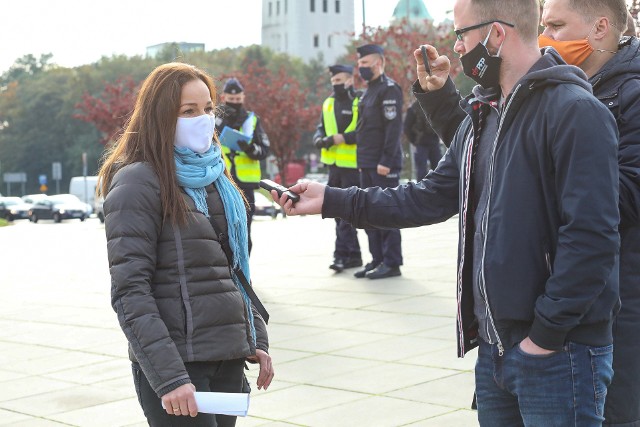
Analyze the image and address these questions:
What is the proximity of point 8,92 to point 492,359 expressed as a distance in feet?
347

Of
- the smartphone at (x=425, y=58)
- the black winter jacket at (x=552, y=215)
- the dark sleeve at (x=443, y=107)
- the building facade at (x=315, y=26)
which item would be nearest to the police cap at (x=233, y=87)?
the dark sleeve at (x=443, y=107)

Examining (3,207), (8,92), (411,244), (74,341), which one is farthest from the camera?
(8,92)

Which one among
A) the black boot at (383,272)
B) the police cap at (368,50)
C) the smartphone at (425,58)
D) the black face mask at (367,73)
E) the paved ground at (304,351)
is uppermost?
the police cap at (368,50)

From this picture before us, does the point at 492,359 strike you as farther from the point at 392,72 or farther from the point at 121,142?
the point at 392,72

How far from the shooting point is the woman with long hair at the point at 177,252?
374 cm

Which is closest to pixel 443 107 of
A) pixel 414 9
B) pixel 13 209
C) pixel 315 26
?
pixel 13 209

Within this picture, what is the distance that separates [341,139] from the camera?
12.1 metres

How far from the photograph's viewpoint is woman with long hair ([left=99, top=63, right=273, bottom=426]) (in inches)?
147

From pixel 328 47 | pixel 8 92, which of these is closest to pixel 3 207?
pixel 8 92

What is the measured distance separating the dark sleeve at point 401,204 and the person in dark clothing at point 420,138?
Result: 1173cm

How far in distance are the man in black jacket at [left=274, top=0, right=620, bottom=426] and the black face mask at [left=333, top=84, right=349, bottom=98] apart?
28.5 feet

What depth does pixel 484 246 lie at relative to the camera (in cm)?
332

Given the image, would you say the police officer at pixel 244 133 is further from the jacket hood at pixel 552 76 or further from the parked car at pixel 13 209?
the parked car at pixel 13 209

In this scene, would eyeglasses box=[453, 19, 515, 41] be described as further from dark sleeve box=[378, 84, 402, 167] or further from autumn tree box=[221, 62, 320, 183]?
autumn tree box=[221, 62, 320, 183]
